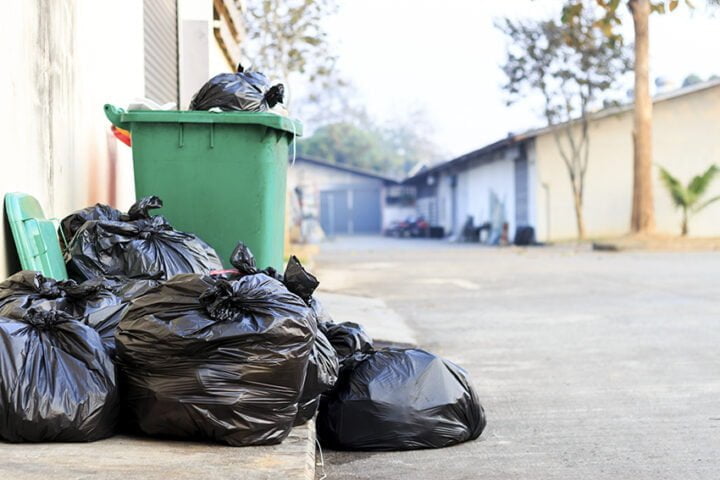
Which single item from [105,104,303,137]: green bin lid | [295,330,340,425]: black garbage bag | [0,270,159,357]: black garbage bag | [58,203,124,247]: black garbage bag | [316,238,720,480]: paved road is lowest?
[316,238,720,480]: paved road

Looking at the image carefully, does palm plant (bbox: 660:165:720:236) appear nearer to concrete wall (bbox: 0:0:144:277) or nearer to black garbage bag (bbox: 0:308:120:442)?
concrete wall (bbox: 0:0:144:277)

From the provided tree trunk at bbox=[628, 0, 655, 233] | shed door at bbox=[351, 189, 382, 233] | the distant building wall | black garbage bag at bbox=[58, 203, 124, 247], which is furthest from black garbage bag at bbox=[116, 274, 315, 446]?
shed door at bbox=[351, 189, 382, 233]

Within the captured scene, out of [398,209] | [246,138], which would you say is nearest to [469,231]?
[398,209]

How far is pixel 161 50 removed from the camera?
9797 millimetres

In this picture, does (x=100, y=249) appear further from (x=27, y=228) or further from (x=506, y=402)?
(x=506, y=402)

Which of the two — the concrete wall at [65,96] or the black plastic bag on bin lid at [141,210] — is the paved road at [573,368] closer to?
the black plastic bag on bin lid at [141,210]

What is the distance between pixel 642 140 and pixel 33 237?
20427 mm

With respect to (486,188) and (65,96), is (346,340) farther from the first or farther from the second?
(486,188)

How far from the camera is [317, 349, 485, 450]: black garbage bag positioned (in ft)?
13.7

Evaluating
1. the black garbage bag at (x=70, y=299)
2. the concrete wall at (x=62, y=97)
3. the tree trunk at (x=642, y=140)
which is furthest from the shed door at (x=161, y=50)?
the tree trunk at (x=642, y=140)

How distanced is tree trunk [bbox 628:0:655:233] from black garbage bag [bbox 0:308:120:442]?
69.3ft

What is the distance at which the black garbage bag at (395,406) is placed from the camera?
13.7 ft

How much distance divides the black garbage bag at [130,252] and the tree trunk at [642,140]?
1961 cm

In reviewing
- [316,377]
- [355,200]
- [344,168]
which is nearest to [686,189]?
[316,377]
